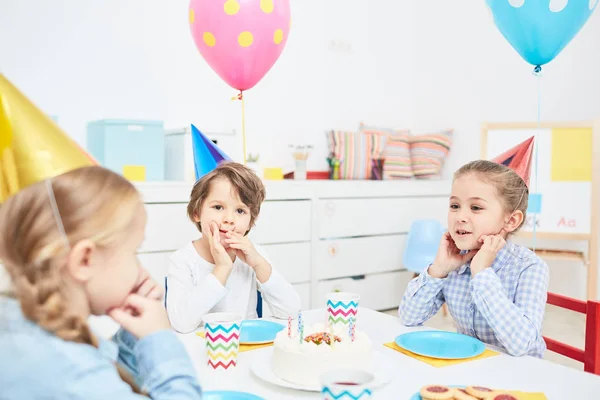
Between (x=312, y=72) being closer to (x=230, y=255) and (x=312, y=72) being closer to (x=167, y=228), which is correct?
(x=167, y=228)

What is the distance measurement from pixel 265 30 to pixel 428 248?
196 cm

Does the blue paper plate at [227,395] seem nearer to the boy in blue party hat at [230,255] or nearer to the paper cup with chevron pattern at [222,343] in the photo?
the paper cup with chevron pattern at [222,343]

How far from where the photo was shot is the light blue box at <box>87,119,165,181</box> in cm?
303

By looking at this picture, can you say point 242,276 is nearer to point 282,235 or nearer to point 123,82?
point 282,235

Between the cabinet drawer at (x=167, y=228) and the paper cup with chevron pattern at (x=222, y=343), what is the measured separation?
189cm

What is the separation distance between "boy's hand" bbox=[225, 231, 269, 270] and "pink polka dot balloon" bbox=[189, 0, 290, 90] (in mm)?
971

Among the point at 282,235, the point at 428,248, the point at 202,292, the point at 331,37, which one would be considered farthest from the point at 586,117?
the point at 202,292

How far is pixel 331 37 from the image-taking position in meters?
4.32

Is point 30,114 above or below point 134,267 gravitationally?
above

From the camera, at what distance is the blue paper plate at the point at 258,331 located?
1.33 metres

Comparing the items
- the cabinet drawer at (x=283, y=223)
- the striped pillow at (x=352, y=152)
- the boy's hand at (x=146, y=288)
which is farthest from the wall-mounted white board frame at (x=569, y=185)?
the boy's hand at (x=146, y=288)

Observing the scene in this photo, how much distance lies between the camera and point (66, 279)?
746 millimetres

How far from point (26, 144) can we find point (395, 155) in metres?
3.56

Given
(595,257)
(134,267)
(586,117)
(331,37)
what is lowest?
(595,257)
